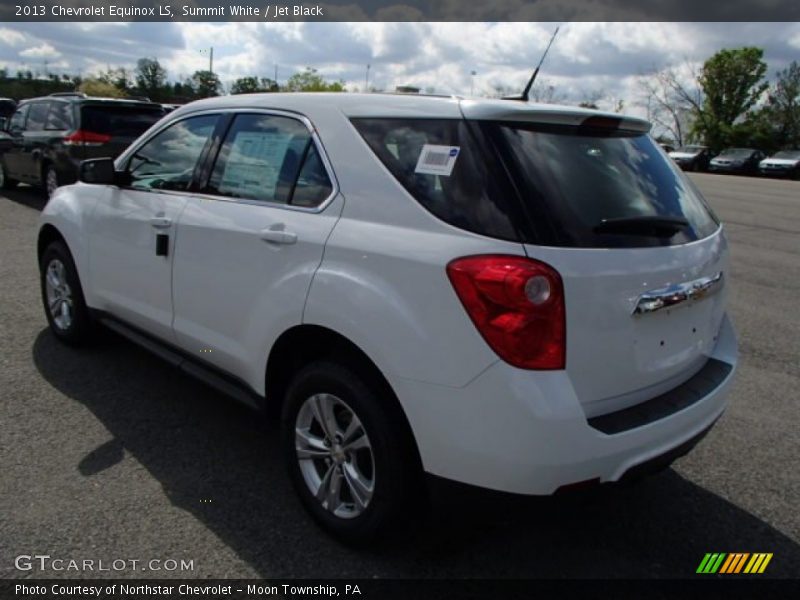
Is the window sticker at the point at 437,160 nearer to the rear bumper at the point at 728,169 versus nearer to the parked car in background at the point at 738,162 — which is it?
the parked car in background at the point at 738,162

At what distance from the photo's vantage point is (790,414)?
13.2 feet

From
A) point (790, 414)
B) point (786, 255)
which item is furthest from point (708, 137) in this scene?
point (790, 414)

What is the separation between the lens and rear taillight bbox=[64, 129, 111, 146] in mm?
9898

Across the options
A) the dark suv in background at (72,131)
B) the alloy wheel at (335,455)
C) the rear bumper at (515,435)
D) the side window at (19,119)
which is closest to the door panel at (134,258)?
the alloy wheel at (335,455)

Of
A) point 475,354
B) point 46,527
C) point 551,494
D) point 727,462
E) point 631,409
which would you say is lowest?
point 46,527

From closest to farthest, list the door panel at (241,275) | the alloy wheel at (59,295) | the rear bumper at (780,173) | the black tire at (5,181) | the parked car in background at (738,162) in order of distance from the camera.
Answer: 1. the door panel at (241,275)
2. the alloy wheel at (59,295)
3. the black tire at (5,181)
4. the rear bumper at (780,173)
5. the parked car in background at (738,162)

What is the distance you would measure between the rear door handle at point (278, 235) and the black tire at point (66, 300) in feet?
7.11

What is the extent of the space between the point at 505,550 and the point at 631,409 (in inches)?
32.2

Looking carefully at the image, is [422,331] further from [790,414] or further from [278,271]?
[790,414]

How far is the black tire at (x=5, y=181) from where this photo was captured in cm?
1283

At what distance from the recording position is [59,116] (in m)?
10.4

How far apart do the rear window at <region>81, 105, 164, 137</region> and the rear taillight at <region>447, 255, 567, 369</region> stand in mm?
9503

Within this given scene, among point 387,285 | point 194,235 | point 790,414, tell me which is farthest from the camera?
point 790,414

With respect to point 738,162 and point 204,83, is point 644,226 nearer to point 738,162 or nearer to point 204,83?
point 738,162
